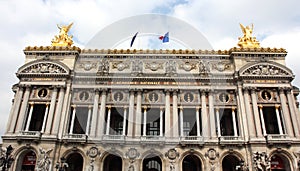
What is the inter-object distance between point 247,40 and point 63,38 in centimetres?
2888

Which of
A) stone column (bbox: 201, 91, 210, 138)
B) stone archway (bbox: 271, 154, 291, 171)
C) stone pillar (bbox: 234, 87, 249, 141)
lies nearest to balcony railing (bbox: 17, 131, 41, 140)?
stone column (bbox: 201, 91, 210, 138)

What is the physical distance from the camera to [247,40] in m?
40.7

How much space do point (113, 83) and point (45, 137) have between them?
1146 centimetres

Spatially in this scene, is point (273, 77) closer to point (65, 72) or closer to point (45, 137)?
point (65, 72)

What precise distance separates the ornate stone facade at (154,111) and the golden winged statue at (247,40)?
1.92m

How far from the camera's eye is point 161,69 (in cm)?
3866

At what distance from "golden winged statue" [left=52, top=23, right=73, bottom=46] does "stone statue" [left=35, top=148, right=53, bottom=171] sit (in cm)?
1670

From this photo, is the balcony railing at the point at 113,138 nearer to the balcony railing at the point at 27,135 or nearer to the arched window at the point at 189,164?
the balcony railing at the point at 27,135

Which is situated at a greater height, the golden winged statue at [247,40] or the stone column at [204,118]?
the golden winged statue at [247,40]

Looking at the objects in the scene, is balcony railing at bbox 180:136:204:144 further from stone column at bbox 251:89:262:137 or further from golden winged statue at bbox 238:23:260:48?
golden winged statue at bbox 238:23:260:48

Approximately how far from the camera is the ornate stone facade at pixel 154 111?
33.1 m

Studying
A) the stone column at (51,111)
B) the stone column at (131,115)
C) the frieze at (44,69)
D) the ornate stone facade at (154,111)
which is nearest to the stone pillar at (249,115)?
the ornate stone facade at (154,111)

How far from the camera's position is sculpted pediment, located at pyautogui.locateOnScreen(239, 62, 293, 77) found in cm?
3656

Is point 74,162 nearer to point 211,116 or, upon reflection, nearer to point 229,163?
point 211,116
